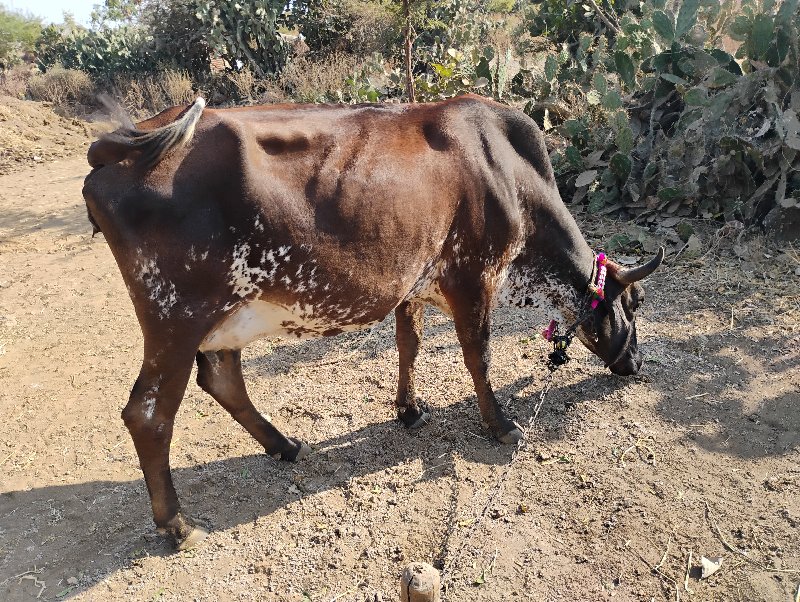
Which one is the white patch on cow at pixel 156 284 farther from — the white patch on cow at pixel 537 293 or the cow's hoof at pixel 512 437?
the cow's hoof at pixel 512 437

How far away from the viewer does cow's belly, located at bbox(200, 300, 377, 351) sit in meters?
3.21

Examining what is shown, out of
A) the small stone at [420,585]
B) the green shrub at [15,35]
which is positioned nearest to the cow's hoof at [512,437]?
the small stone at [420,585]

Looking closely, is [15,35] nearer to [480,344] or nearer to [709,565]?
[480,344]

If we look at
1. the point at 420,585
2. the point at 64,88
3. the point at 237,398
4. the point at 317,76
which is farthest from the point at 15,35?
the point at 420,585

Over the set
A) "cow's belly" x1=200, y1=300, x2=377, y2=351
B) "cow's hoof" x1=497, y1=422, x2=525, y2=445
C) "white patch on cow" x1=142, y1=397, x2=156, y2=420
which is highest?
"cow's belly" x1=200, y1=300, x2=377, y2=351

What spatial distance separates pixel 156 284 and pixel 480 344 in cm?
191

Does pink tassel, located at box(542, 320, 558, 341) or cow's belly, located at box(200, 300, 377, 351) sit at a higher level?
cow's belly, located at box(200, 300, 377, 351)

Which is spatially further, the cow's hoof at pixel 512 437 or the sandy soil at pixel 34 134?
the sandy soil at pixel 34 134

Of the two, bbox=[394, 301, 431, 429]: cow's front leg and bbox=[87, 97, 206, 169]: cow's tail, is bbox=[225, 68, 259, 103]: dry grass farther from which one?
bbox=[87, 97, 206, 169]: cow's tail

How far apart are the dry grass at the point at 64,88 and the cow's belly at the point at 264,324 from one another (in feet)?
45.3

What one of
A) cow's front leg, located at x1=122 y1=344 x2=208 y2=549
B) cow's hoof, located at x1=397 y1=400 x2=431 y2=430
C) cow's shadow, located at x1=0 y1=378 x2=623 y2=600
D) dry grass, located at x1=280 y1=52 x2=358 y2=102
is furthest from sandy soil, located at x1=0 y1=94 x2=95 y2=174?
cow's front leg, located at x1=122 y1=344 x2=208 y2=549

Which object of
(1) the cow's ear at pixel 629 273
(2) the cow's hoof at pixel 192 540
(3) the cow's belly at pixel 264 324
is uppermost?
(3) the cow's belly at pixel 264 324

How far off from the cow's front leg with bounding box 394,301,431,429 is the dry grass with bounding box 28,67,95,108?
44.0 ft

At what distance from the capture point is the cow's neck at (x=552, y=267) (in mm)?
4090
